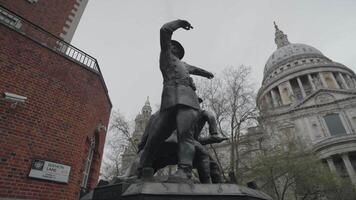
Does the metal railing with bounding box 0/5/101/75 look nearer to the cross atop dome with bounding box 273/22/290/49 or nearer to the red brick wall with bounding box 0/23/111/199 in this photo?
the red brick wall with bounding box 0/23/111/199

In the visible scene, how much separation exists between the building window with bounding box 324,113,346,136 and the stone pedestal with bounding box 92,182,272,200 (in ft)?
137

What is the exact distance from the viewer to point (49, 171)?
8156 mm

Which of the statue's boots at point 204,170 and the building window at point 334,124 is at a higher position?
the building window at point 334,124

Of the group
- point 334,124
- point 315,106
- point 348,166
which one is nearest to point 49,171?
point 348,166

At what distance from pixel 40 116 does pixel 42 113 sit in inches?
5.9

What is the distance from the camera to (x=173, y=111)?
3336 millimetres

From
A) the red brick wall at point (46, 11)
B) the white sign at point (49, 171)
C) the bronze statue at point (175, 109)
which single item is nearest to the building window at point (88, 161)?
the white sign at point (49, 171)

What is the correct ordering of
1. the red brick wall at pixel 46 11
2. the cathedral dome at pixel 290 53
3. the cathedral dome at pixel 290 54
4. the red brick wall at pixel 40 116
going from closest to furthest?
the red brick wall at pixel 40 116 → the red brick wall at pixel 46 11 → the cathedral dome at pixel 290 54 → the cathedral dome at pixel 290 53

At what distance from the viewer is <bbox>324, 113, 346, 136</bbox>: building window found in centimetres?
3650

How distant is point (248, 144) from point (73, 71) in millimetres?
14680

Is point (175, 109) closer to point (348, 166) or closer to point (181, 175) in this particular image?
point (181, 175)

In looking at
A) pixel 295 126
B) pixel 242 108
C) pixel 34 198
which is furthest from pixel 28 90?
pixel 295 126

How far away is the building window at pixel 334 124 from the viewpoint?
3650cm

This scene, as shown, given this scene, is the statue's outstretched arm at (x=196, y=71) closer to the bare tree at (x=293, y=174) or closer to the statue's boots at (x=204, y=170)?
the statue's boots at (x=204, y=170)
